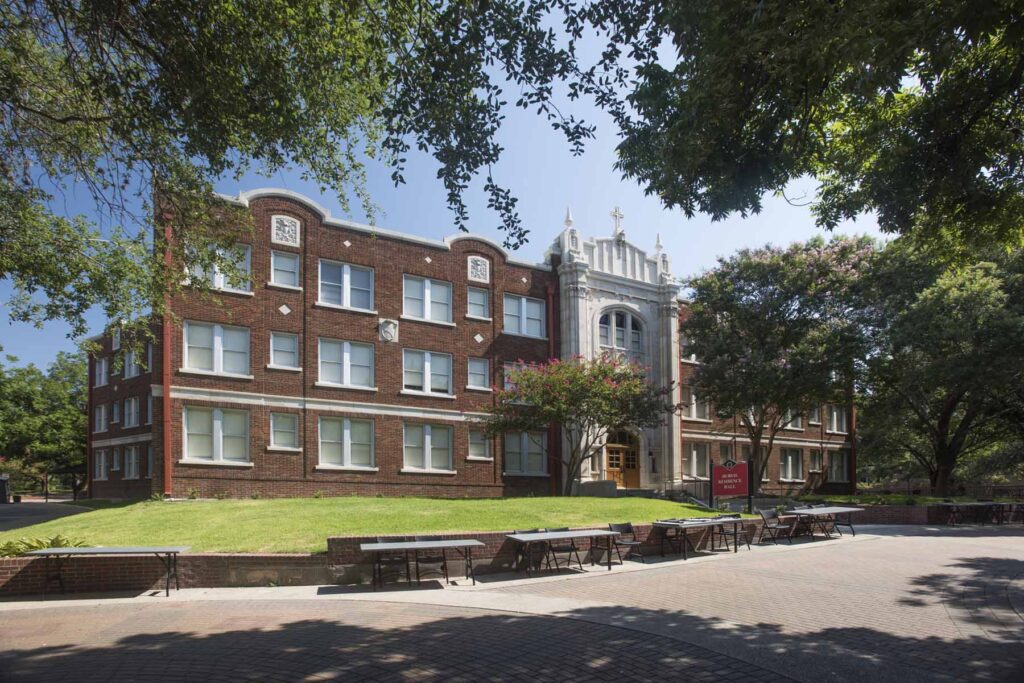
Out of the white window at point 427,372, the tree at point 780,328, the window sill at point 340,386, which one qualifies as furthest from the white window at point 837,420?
the window sill at point 340,386

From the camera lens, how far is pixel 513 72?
343 inches

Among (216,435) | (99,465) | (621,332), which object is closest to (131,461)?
(99,465)

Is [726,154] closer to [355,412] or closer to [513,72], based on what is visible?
[513,72]

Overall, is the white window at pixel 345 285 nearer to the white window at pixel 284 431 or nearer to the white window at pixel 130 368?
the white window at pixel 284 431

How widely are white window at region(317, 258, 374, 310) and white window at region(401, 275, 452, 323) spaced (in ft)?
4.61

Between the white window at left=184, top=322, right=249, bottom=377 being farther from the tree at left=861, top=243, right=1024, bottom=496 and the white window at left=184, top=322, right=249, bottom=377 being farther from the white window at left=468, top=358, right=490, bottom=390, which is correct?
the tree at left=861, top=243, right=1024, bottom=496

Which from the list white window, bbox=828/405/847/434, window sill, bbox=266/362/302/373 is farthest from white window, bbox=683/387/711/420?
window sill, bbox=266/362/302/373

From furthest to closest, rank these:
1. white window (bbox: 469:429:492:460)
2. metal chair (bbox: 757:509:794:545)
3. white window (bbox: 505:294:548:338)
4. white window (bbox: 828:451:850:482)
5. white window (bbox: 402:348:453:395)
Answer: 1. white window (bbox: 828:451:850:482)
2. white window (bbox: 505:294:548:338)
3. white window (bbox: 469:429:492:460)
4. white window (bbox: 402:348:453:395)
5. metal chair (bbox: 757:509:794:545)

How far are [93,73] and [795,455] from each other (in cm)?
3987

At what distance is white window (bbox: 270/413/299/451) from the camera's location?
82.1 feet

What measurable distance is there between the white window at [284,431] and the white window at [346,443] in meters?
0.87

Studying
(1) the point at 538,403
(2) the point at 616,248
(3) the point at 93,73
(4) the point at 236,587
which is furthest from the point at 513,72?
(2) the point at 616,248

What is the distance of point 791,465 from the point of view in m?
41.8

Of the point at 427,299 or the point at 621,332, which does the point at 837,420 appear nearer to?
the point at 621,332
